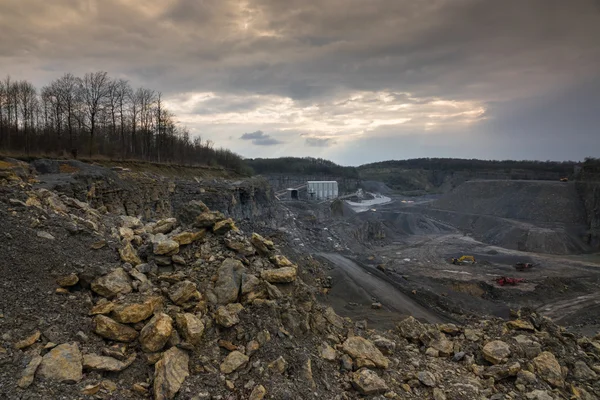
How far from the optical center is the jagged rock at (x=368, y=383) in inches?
288

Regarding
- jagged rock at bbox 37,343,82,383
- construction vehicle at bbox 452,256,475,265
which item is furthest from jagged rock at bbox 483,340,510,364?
construction vehicle at bbox 452,256,475,265

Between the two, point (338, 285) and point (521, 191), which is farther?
point (521, 191)

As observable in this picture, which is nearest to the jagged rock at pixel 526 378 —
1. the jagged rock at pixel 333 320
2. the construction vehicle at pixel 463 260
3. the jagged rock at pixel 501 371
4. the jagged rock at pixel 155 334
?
the jagged rock at pixel 501 371

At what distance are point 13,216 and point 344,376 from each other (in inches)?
355

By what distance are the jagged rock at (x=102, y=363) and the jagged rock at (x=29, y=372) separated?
660 mm

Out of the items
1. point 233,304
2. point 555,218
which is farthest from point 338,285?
point 555,218

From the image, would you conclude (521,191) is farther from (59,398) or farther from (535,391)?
(59,398)

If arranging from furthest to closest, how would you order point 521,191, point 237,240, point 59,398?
1. point 521,191
2. point 237,240
3. point 59,398

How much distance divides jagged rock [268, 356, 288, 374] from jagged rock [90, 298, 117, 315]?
3.45 metres

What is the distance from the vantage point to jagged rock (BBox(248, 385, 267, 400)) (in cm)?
616

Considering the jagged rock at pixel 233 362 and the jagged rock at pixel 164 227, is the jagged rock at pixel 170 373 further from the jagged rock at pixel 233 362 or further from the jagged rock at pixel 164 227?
the jagged rock at pixel 164 227

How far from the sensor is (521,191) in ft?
221

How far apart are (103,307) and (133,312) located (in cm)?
61

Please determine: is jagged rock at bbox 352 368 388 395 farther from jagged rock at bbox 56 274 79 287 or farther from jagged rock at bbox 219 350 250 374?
jagged rock at bbox 56 274 79 287
